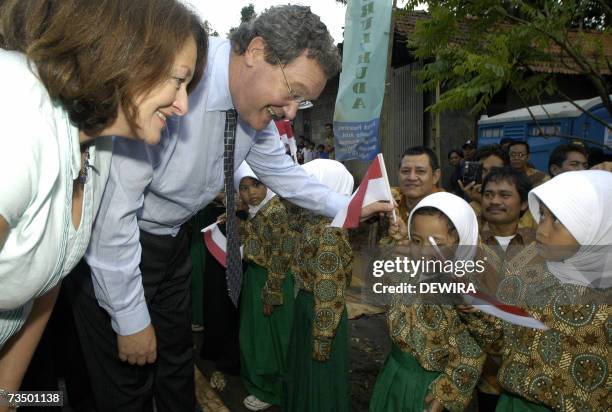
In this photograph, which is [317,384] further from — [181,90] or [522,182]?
[181,90]

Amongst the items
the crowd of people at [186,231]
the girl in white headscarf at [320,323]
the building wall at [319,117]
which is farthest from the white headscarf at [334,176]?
the building wall at [319,117]

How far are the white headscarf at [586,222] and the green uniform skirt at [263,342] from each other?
1.87 meters

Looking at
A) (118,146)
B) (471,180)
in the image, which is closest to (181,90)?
(118,146)

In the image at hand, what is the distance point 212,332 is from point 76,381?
1172 mm

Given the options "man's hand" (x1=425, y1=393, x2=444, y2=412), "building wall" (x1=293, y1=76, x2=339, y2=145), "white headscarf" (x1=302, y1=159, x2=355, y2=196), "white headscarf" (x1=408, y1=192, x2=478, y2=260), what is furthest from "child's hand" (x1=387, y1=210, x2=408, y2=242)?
"building wall" (x1=293, y1=76, x2=339, y2=145)

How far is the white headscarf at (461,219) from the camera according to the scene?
228 cm

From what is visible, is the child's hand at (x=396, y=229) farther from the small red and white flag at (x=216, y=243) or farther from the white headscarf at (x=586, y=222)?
the small red and white flag at (x=216, y=243)

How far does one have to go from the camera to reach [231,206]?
206 centimetres

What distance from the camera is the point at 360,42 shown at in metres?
4.09

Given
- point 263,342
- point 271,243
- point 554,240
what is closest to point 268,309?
point 263,342

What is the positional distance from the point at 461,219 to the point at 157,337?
1.44 m

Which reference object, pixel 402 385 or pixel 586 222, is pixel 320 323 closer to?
pixel 402 385

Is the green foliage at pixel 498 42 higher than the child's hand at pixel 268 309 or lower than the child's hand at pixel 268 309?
higher

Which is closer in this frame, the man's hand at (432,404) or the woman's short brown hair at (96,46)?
the woman's short brown hair at (96,46)
